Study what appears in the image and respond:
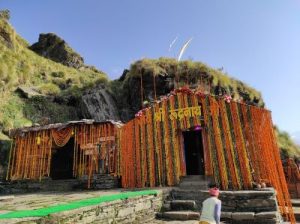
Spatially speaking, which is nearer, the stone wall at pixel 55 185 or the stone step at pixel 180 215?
the stone step at pixel 180 215

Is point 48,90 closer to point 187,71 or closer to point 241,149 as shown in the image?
point 187,71

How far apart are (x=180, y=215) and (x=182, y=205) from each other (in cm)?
75

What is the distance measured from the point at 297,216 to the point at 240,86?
52.5 feet

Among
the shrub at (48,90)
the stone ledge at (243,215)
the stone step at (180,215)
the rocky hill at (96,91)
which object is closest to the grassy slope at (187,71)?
the rocky hill at (96,91)

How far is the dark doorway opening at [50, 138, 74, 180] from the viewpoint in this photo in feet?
61.3

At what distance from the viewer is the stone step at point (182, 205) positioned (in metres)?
9.59

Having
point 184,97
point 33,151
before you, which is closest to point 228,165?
point 184,97

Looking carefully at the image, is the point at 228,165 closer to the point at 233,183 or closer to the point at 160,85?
the point at 233,183

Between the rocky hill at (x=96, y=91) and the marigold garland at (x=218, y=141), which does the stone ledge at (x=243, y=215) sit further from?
the rocky hill at (x=96, y=91)

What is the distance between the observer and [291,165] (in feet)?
47.8

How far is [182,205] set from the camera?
970cm

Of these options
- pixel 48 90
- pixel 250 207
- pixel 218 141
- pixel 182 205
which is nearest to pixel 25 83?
pixel 48 90

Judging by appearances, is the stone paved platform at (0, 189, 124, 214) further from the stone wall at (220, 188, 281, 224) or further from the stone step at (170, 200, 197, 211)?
the stone wall at (220, 188, 281, 224)

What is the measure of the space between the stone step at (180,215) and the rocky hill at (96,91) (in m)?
11.7
